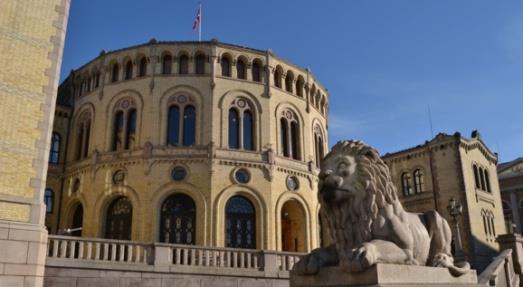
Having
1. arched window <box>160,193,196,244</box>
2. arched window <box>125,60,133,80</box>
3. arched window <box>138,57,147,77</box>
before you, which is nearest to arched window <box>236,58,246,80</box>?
arched window <box>138,57,147,77</box>

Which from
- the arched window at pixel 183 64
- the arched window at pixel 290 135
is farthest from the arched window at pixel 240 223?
the arched window at pixel 183 64

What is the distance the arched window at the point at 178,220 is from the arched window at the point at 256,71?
9.13 m

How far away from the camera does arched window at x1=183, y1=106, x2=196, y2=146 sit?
2784 centimetres

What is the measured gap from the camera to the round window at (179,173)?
26.7 meters

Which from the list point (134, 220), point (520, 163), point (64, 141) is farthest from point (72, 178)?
point (520, 163)

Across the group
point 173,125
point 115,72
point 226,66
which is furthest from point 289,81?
point 115,72

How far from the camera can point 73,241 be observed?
50.3 feet

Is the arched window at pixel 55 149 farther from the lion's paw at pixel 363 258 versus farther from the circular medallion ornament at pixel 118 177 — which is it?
the lion's paw at pixel 363 258

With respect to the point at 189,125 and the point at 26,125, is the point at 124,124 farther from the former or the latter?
the point at 26,125

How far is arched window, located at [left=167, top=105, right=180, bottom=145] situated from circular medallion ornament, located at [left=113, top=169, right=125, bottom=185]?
10.8 feet

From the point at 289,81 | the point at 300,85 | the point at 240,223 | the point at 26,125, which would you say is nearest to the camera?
the point at 26,125

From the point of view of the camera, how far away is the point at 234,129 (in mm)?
28750

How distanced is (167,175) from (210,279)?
1078 cm

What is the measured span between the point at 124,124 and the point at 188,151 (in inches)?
184
